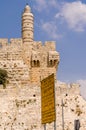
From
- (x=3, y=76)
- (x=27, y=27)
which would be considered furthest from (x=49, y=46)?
(x=3, y=76)

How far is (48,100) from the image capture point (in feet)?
50.6

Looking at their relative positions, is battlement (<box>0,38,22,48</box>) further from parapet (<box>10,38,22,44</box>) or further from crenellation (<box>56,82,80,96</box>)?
crenellation (<box>56,82,80,96</box>)

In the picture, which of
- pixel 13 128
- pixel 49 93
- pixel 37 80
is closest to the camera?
pixel 49 93

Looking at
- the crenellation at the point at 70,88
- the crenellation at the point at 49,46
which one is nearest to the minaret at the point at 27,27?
the crenellation at the point at 49,46

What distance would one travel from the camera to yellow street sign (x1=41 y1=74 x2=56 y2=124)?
15.0 m

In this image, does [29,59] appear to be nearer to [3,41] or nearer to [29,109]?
[3,41]

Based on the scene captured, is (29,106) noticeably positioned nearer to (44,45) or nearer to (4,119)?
(4,119)

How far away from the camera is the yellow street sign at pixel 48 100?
1502 centimetres

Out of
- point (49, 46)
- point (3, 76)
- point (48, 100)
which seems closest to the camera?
point (48, 100)

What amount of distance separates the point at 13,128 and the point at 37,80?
9.00 metres

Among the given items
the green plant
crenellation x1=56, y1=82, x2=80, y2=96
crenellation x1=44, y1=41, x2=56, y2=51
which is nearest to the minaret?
crenellation x1=44, y1=41, x2=56, y2=51

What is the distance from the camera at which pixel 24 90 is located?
30453mm

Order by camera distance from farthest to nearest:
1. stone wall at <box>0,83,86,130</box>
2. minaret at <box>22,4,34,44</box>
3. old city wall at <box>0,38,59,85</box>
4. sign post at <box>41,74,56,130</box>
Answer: minaret at <box>22,4,34,44</box> → old city wall at <box>0,38,59,85</box> → stone wall at <box>0,83,86,130</box> → sign post at <box>41,74,56,130</box>

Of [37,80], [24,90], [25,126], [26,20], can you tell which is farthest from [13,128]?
[26,20]
